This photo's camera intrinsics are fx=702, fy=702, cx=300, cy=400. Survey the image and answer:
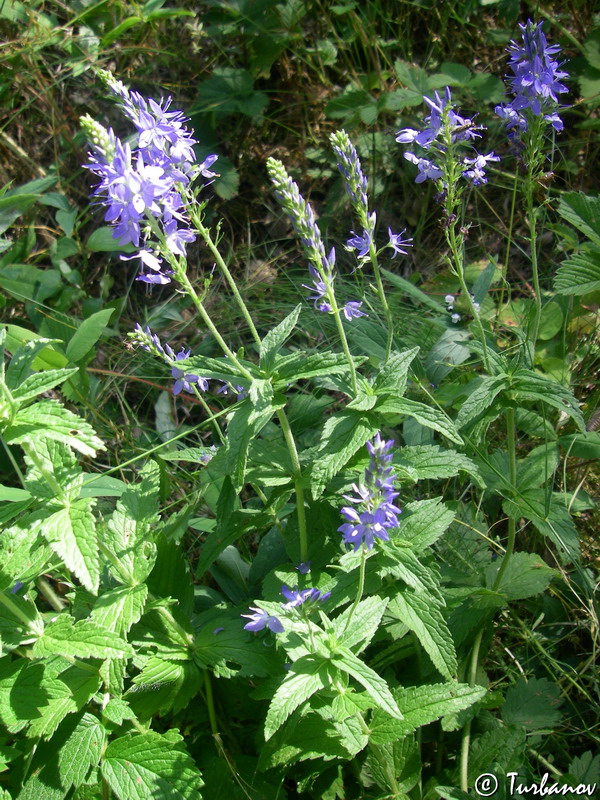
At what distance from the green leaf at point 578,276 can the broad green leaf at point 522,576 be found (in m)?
1.03

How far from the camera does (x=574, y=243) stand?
3.29 m

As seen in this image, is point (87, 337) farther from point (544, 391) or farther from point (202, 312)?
point (544, 391)

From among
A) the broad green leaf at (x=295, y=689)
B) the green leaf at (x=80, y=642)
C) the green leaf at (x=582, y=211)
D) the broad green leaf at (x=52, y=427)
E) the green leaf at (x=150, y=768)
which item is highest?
the broad green leaf at (x=52, y=427)

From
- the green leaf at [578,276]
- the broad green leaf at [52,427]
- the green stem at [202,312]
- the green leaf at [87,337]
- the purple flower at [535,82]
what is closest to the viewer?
the broad green leaf at [52,427]

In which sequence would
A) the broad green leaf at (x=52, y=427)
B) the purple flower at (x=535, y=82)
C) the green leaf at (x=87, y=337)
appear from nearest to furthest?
the broad green leaf at (x=52, y=427) → the purple flower at (x=535, y=82) → the green leaf at (x=87, y=337)

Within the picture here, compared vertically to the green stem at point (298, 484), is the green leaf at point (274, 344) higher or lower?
higher

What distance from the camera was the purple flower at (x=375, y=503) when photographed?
176cm

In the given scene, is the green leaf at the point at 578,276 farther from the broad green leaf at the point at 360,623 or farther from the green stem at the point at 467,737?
the broad green leaf at the point at 360,623

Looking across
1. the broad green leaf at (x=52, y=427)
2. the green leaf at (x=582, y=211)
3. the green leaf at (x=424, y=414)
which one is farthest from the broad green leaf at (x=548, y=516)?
the broad green leaf at (x=52, y=427)

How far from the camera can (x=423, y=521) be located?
89.3 inches

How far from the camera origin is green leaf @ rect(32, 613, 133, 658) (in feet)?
6.12

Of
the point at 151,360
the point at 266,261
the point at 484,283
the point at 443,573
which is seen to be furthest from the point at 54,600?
the point at 266,261

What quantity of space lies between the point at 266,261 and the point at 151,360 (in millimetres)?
1001

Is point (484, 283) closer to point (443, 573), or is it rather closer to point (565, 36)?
point (443, 573)
